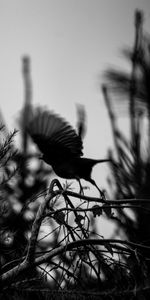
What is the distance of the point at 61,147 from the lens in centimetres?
188

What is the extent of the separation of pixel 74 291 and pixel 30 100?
2728mm

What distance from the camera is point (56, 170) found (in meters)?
1.82

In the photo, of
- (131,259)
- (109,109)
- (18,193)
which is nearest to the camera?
(131,259)

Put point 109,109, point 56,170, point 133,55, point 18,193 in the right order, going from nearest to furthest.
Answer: point 56,170
point 133,55
point 109,109
point 18,193

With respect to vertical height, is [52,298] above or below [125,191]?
below

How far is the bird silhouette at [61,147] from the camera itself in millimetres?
1798

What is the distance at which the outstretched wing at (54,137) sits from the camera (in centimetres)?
178

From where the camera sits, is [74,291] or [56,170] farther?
[56,170]

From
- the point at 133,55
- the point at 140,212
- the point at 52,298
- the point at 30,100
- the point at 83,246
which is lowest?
the point at 52,298

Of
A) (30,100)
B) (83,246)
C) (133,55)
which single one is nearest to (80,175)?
(83,246)

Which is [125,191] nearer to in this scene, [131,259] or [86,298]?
[131,259]

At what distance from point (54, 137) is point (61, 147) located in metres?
0.06

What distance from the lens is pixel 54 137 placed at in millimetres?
1884

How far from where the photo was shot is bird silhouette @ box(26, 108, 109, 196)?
1.80m
